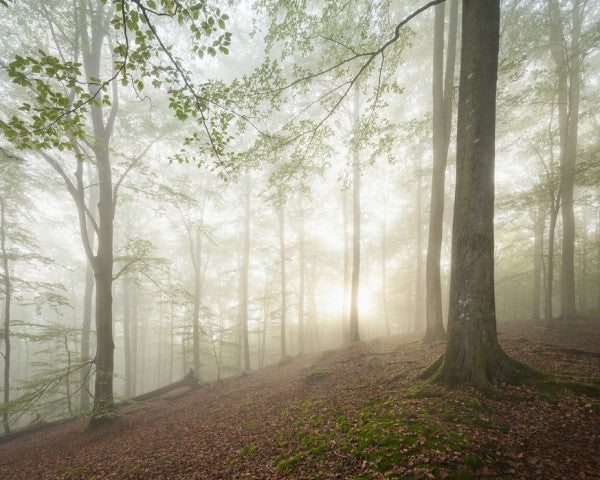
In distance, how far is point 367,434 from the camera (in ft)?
13.4

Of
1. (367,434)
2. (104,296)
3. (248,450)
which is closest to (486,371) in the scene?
(367,434)

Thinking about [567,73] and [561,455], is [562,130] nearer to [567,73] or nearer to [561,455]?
[567,73]

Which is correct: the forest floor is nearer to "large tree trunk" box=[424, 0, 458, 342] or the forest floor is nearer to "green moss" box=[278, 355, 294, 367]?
"large tree trunk" box=[424, 0, 458, 342]

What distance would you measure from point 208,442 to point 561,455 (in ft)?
20.2

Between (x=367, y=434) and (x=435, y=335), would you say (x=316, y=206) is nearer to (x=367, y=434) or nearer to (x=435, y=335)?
(x=435, y=335)

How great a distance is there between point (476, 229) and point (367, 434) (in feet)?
12.7

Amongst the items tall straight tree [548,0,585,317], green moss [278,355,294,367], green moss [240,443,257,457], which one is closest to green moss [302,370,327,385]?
green moss [240,443,257,457]

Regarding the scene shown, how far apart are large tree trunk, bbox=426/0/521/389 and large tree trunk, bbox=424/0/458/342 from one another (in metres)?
4.32

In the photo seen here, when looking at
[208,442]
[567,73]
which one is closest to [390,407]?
[208,442]

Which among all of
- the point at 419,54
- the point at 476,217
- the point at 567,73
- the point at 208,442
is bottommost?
the point at 208,442

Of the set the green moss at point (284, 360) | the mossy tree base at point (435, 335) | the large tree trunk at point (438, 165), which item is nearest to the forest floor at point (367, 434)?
the mossy tree base at point (435, 335)

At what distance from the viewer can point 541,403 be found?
4.29 meters

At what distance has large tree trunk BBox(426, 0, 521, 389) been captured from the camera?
4914 millimetres

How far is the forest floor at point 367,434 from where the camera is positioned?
3301 mm
